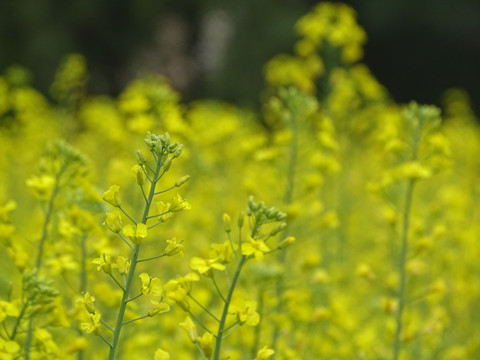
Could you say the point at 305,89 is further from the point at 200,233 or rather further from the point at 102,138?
the point at 102,138

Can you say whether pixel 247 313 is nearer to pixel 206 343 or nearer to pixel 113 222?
pixel 206 343

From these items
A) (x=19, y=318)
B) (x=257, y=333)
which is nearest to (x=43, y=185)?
(x=19, y=318)

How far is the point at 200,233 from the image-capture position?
5.02 metres

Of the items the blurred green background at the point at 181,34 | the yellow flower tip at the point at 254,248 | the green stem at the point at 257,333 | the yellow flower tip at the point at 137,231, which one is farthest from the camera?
the blurred green background at the point at 181,34

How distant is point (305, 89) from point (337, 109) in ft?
1.84

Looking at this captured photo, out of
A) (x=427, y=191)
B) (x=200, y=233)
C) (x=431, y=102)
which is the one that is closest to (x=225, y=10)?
(x=431, y=102)

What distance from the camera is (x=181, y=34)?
1446cm

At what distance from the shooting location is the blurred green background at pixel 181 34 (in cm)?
1227

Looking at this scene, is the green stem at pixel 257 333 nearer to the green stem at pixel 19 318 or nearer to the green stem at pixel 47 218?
the green stem at pixel 47 218

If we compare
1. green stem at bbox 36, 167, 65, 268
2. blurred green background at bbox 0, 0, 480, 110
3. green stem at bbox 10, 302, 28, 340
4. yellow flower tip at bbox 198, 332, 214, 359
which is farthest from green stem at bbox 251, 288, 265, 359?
blurred green background at bbox 0, 0, 480, 110

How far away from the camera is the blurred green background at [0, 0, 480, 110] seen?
1227 cm

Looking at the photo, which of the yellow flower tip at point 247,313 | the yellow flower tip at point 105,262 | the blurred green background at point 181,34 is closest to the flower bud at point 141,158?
the yellow flower tip at point 105,262

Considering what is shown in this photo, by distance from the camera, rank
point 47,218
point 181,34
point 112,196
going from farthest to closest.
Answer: point 181,34, point 47,218, point 112,196

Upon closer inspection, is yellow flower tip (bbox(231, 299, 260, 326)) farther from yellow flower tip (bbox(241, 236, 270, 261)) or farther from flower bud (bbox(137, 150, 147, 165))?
flower bud (bbox(137, 150, 147, 165))
